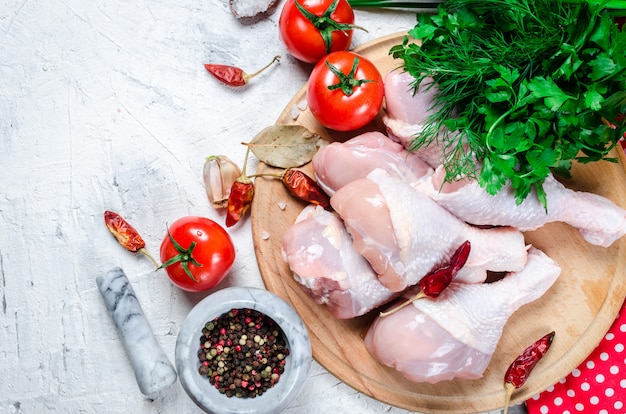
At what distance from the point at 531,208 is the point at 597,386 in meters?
0.57

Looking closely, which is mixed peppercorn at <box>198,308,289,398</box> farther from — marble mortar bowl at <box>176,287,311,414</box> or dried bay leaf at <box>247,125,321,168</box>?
dried bay leaf at <box>247,125,321,168</box>

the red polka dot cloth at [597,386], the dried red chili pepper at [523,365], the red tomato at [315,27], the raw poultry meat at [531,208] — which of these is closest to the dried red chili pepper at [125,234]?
the red tomato at [315,27]

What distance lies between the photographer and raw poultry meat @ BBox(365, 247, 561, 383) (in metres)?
1.54

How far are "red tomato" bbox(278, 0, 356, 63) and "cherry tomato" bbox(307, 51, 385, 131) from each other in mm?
75

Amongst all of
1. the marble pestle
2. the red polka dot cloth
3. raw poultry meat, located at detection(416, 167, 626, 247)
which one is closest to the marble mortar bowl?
the marble pestle

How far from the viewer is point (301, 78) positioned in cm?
181

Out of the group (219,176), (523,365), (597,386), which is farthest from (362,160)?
(597,386)

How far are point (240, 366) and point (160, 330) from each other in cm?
31

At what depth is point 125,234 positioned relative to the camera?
1.75 meters

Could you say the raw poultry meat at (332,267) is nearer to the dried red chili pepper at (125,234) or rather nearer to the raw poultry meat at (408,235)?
the raw poultry meat at (408,235)

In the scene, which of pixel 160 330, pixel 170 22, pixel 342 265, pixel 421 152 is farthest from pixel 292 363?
pixel 170 22

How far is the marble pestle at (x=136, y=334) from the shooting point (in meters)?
1.63

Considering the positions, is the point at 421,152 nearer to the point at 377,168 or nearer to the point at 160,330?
the point at 377,168

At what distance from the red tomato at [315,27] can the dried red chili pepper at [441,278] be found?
620mm
